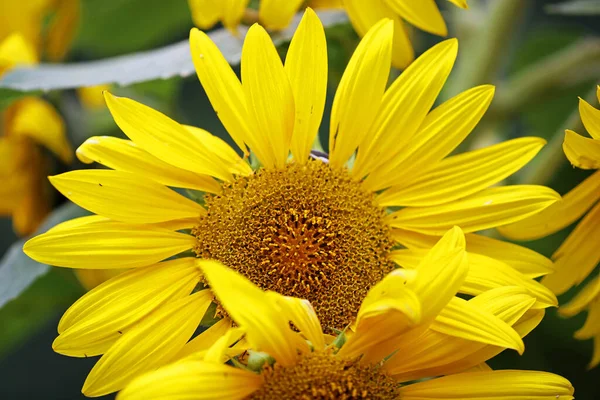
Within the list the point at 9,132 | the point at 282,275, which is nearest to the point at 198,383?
the point at 282,275

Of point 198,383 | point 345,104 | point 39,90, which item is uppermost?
point 39,90

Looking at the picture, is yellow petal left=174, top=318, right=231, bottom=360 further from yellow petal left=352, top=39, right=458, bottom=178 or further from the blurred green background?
the blurred green background

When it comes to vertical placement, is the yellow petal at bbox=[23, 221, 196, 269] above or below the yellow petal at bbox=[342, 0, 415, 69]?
below

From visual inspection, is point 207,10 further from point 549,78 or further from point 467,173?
point 549,78

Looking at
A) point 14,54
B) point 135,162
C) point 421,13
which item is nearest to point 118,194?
point 135,162

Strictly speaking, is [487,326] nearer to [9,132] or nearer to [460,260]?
[460,260]

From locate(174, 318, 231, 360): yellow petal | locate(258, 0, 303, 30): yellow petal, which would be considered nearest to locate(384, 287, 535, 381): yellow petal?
locate(174, 318, 231, 360): yellow petal

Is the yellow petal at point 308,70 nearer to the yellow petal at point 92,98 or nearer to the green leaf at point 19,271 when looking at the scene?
the green leaf at point 19,271
